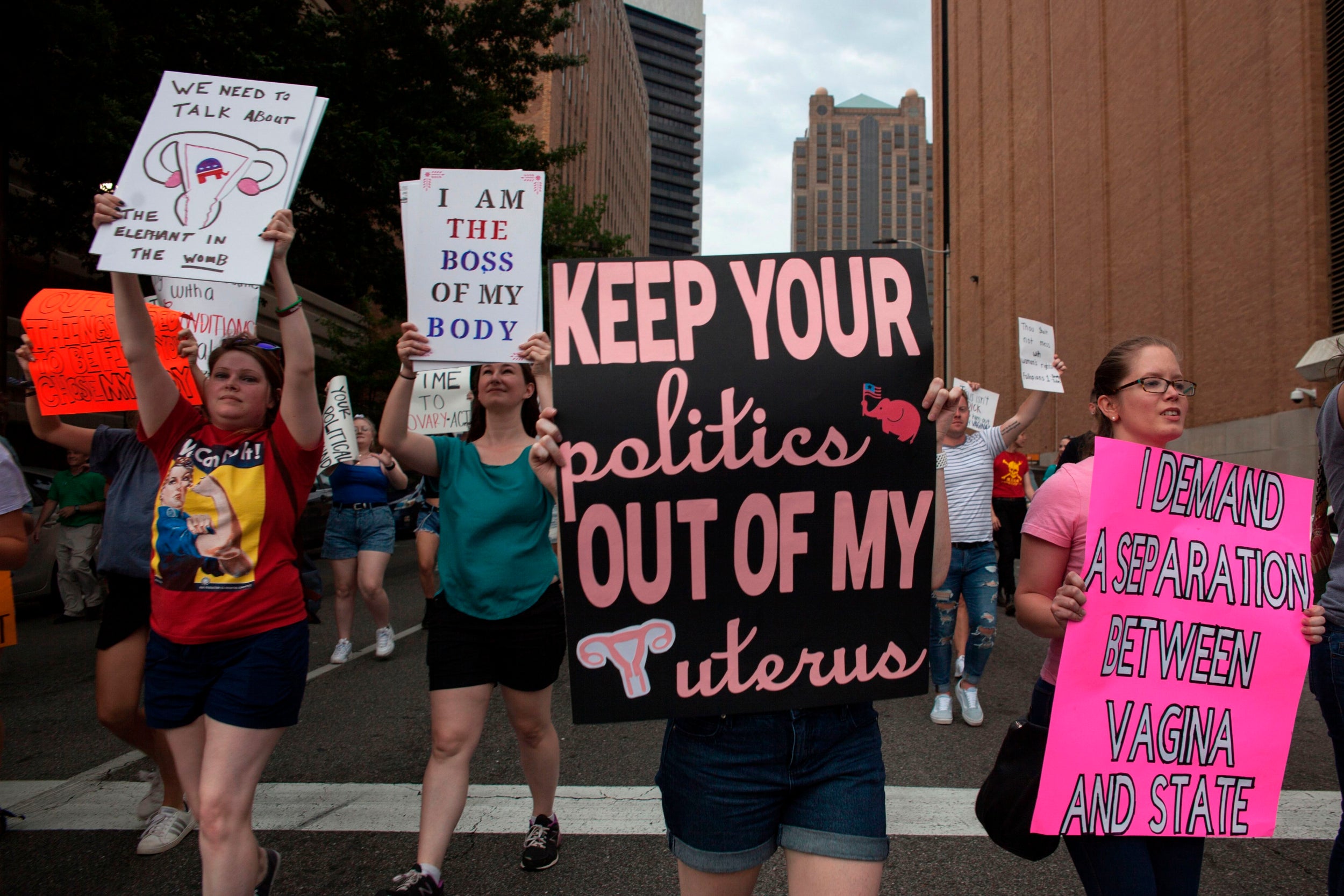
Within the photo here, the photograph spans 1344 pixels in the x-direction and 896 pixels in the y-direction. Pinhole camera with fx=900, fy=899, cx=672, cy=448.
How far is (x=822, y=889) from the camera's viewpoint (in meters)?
1.92

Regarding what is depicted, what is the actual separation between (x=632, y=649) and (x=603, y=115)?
72.8m

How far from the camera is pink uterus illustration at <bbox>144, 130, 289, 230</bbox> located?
9.82ft

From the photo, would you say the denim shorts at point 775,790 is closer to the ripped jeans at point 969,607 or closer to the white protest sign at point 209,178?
the white protest sign at point 209,178

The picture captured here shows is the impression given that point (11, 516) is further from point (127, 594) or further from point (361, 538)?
point (361, 538)

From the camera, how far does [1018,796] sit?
2.25 m

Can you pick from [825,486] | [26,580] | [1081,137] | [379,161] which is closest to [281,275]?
[825,486]

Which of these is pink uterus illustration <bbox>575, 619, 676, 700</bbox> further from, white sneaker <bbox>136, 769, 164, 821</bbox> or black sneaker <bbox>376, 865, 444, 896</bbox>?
white sneaker <bbox>136, 769, 164, 821</bbox>

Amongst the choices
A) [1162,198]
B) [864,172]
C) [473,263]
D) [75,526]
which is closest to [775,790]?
[473,263]

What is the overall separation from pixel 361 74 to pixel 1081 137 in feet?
73.1

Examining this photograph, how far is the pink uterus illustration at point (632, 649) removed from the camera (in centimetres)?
203

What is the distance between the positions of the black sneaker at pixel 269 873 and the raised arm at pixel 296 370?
53.6 inches

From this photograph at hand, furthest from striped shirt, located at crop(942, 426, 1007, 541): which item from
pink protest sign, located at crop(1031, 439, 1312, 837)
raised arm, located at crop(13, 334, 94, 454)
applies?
raised arm, located at crop(13, 334, 94, 454)

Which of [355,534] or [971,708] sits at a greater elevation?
[355,534]

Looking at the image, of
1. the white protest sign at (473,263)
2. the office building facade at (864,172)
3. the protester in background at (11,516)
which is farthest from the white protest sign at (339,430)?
the office building facade at (864,172)
